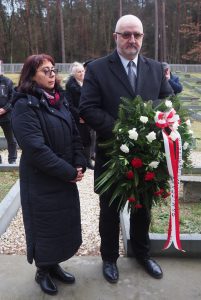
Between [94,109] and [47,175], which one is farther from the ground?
[94,109]

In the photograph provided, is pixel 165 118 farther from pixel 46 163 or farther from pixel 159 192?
pixel 46 163

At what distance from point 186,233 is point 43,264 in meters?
1.68

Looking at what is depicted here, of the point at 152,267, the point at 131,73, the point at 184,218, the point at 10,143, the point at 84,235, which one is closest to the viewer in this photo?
the point at 131,73

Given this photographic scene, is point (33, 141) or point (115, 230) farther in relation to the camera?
point (115, 230)

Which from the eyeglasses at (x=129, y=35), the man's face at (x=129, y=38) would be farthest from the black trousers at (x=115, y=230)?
the eyeglasses at (x=129, y=35)

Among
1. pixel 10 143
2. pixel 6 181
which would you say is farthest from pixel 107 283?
pixel 10 143

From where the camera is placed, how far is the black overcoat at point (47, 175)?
2.76 metres

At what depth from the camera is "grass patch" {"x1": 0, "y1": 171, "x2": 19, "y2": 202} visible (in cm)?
540

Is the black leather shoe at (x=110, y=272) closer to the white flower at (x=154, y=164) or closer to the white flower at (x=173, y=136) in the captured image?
the white flower at (x=154, y=164)

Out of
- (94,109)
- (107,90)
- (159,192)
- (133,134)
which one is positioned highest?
(107,90)

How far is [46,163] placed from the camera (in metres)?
2.76

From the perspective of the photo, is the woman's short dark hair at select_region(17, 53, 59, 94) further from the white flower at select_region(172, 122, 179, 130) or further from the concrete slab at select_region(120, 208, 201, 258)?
the concrete slab at select_region(120, 208, 201, 258)

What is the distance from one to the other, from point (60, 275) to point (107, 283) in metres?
0.40

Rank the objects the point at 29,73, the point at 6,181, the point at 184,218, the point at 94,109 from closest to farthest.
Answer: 1. the point at 29,73
2. the point at 94,109
3. the point at 184,218
4. the point at 6,181
